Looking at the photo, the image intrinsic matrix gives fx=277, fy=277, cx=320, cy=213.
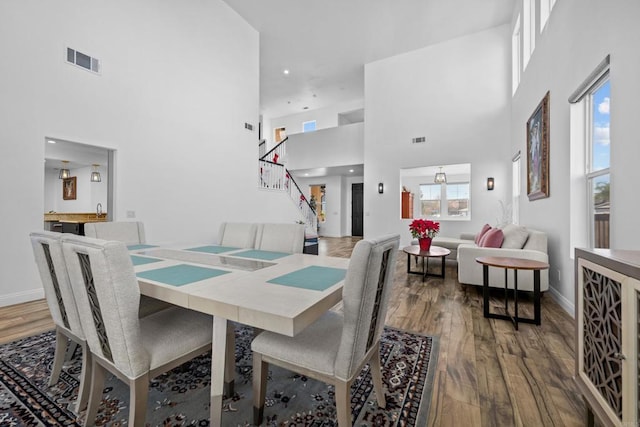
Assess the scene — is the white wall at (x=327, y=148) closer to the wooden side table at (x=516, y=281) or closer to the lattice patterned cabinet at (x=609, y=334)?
the wooden side table at (x=516, y=281)

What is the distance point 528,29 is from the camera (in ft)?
15.2

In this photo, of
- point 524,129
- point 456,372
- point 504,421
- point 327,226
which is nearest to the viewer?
point 504,421

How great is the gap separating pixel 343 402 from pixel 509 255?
300cm

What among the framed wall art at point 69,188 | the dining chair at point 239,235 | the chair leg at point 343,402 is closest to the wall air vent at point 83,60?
the dining chair at point 239,235

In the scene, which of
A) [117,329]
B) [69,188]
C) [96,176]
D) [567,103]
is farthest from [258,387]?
[69,188]

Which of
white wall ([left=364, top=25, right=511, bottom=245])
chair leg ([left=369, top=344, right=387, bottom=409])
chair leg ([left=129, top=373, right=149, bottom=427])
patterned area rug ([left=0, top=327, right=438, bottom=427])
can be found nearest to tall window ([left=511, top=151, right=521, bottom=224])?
white wall ([left=364, top=25, right=511, bottom=245])

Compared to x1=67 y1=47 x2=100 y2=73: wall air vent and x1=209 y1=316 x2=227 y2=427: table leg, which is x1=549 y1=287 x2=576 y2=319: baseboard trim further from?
x1=67 y1=47 x2=100 y2=73: wall air vent

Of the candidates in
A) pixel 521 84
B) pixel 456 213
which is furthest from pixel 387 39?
pixel 456 213

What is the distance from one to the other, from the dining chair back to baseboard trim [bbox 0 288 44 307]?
1293mm

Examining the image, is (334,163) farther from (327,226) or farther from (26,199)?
(26,199)

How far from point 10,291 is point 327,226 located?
30.9ft

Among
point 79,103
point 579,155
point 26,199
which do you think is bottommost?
point 26,199

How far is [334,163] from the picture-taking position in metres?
9.30

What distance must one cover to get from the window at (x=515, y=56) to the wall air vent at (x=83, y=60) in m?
6.96
